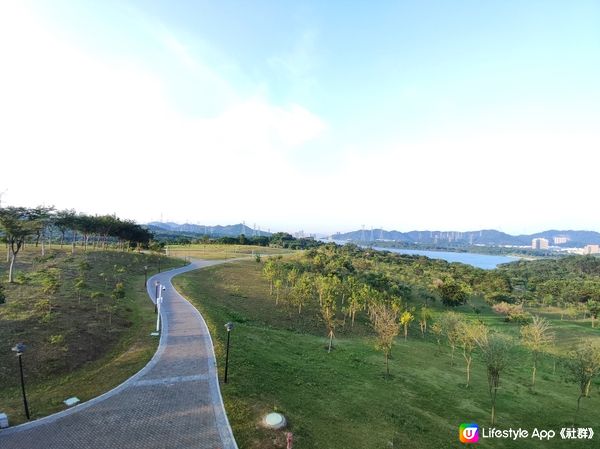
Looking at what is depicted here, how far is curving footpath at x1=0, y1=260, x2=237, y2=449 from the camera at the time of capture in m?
11.0

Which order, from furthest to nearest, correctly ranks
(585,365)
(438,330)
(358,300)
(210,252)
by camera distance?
(210,252)
(358,300)
(438,330)
(585,365)

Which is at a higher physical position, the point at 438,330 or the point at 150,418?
the point at 150,418

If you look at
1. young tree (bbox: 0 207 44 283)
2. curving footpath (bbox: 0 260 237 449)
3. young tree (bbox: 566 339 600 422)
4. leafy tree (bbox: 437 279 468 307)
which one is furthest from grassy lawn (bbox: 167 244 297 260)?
young tree (bbox: 566 339 600 422)

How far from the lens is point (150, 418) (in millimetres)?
12312

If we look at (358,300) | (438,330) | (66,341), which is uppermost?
(66,341)

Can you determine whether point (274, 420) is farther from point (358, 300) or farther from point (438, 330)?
point (358, 300)

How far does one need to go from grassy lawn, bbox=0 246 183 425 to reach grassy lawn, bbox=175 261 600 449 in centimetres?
497

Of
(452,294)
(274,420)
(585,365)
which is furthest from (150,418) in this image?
(452,294)

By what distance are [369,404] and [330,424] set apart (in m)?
3.65

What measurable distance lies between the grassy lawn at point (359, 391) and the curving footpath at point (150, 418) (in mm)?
910

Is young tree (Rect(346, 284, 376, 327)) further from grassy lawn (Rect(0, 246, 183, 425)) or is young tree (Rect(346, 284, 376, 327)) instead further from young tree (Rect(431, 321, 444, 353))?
grassy lawn (Rect(0, 246, 183, 425))

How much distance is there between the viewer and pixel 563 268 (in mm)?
160500

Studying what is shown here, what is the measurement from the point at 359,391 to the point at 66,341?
1684 centimetres

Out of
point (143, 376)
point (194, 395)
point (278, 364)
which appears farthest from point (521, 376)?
point (143, 376)
